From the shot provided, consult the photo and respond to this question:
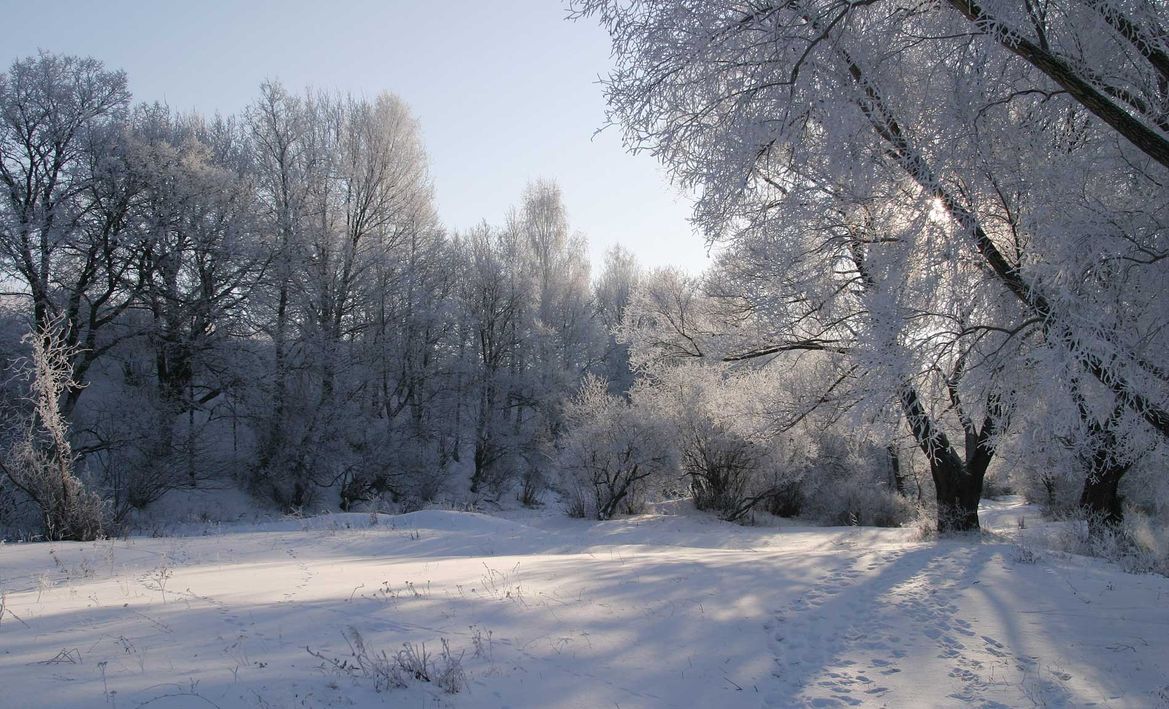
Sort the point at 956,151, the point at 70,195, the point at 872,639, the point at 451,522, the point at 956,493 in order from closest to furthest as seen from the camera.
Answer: the point at 872,639 → the point at 956,151 → the point at 956,493 → the point at 451,522 → the point at 70,195

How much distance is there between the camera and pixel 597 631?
470cm

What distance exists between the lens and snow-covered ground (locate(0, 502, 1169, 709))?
3.52 m

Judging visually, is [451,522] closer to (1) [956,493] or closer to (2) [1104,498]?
(1) [956,493]

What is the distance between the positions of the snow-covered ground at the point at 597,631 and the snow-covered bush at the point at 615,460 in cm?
1089

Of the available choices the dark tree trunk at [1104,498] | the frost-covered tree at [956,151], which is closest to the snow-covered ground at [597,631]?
the frost-covered tree at [956,151]

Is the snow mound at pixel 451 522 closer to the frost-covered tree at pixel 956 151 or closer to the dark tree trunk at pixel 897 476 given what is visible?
the frost-covered tree at pixel 956 151

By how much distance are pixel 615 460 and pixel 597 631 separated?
14591 mm

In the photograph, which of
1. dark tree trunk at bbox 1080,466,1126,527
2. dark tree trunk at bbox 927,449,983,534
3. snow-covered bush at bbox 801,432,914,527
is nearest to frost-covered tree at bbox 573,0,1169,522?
dark tree trunk at bbox 927,449,983,534

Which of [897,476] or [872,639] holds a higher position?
[897,476]

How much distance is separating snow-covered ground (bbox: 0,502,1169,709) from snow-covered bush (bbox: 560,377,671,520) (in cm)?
1089

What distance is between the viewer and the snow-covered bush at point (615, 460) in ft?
61.4

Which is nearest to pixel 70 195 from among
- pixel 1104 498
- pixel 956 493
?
pixel 956 493

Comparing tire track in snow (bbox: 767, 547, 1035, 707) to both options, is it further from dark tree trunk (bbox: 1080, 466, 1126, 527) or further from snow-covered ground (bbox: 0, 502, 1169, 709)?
dark tree trunk (bbox: 1080, 466, 1126, 527)

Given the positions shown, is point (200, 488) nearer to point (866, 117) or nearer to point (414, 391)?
point (414, 391)
